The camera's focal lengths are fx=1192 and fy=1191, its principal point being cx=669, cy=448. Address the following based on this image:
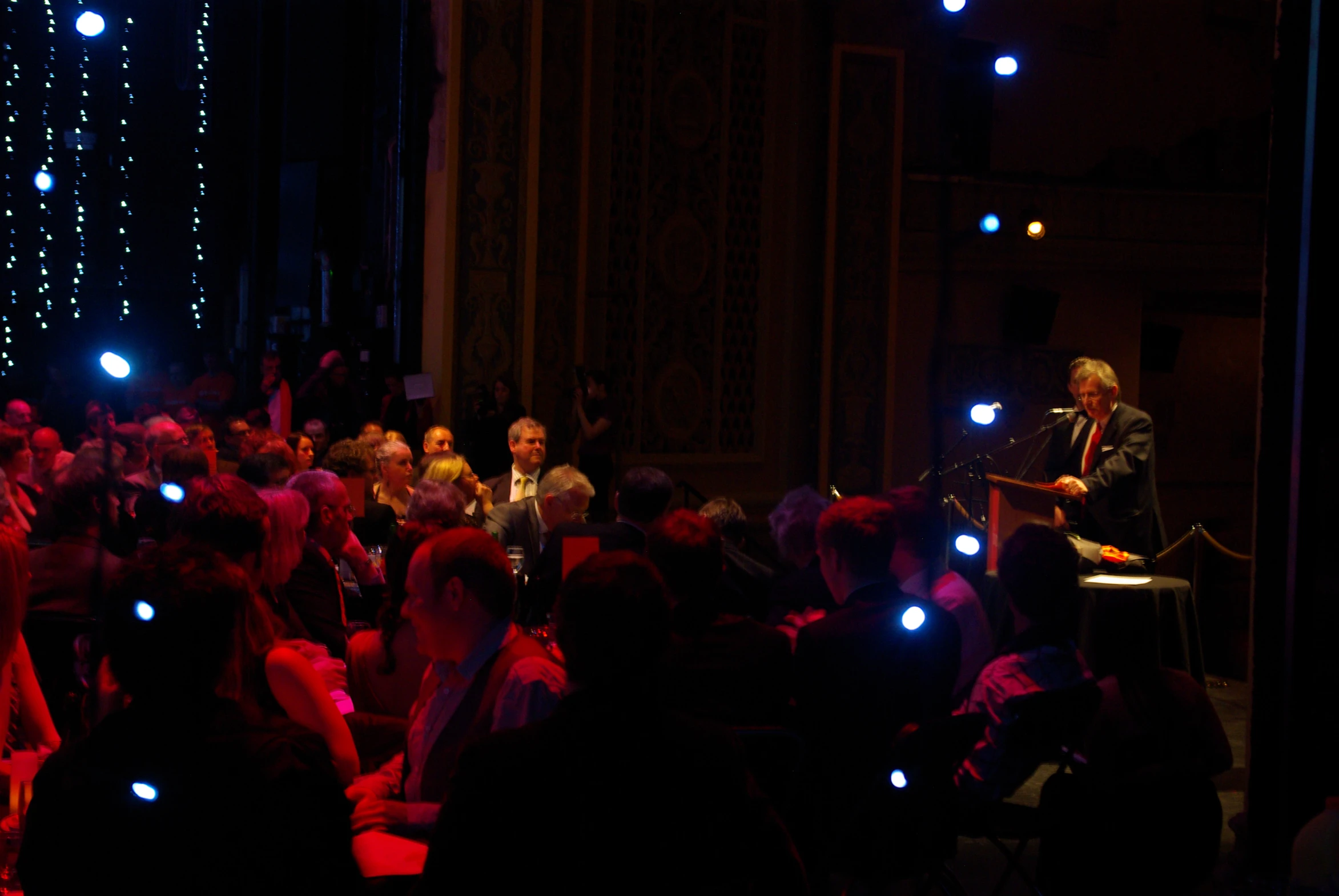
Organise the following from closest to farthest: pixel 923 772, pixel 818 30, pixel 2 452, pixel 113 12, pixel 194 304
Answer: pixel 923 772 → pixel 113 12 → pixel 2 452 → pixel 818 30 → pixel 194 304

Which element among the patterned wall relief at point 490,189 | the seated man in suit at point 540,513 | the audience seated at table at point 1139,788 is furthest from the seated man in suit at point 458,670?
the patterned wall relief at point 490,189

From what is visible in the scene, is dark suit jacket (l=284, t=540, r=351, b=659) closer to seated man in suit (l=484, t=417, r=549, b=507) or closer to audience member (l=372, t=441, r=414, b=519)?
audience member (l=372, t=441, r=414, b=519)

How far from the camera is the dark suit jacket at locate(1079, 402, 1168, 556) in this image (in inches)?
236

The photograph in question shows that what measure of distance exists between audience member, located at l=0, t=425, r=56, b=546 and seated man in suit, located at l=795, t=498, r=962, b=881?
3.35 meters

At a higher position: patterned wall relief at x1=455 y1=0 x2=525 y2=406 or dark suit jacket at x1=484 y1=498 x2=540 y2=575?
patterned wall relief at x1=455 y1=0 x2=525 y2=406

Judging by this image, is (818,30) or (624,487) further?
(818,30)

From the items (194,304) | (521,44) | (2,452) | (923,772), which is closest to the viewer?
(923,772)

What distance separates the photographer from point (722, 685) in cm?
263

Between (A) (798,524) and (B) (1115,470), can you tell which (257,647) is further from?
(B) (1115,470)

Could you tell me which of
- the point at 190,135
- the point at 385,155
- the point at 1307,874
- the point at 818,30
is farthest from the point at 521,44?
the point at 1307,874

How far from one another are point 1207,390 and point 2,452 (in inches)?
423

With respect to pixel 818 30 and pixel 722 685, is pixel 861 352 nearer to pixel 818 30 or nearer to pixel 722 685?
pixel 818 30

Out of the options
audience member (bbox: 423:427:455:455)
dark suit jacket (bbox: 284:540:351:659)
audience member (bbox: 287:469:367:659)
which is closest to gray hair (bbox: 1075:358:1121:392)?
audience member (bbox: 423:427:455:455)

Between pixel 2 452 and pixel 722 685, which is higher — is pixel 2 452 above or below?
above
